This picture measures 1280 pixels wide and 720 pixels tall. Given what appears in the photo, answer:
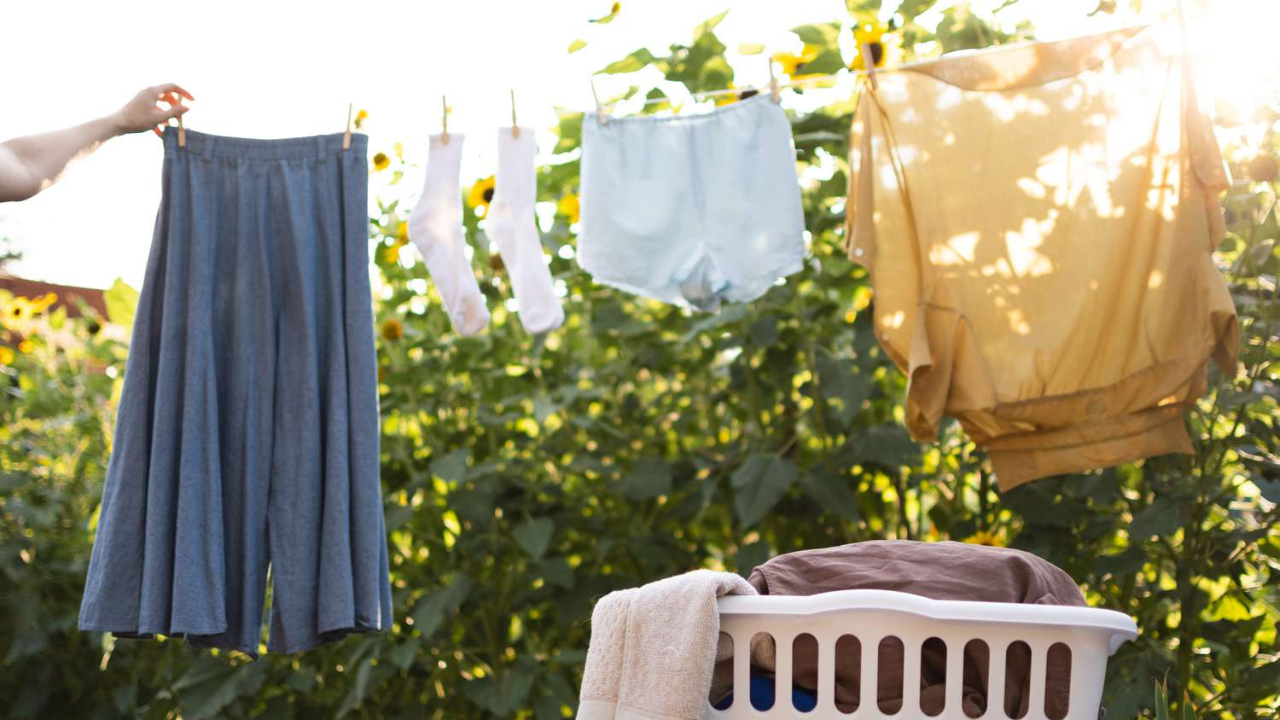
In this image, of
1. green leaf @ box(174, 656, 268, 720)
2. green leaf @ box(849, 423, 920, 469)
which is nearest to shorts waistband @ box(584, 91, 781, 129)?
green leaf @ box(849, 423, 920, 469)

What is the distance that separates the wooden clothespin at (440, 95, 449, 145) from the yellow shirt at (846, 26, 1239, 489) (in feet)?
2.49

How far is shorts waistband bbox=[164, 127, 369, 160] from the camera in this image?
2178mm

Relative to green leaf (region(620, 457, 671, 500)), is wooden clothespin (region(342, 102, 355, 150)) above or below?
above

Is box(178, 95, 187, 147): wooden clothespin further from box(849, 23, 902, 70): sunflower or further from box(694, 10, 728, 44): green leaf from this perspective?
box(849, 23, 902, 70): sunflower

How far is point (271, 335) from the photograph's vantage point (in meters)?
2.11

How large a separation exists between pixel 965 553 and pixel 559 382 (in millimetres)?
1464

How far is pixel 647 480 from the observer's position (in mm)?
2611

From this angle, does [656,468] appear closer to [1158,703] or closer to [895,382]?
[895,382]

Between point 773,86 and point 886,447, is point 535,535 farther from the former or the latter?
point 773,86

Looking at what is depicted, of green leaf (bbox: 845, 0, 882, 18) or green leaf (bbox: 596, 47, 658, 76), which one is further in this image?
green leaf (bbox: 596, 47, 658, 76)

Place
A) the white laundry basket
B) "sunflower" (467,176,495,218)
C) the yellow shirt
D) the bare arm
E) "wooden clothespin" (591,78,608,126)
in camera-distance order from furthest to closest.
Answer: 1. "sunflower" (467,176,495,218)
2. "wooden clothespin" (591,78,608,126)
3. the yellow shirt
4. the bare arm
5. the white laundry basket

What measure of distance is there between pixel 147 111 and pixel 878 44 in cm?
133

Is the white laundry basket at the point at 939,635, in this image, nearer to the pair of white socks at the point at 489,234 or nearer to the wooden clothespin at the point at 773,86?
the pair of white socks at the point at 489,234

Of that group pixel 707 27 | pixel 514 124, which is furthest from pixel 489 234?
pixel 707 27
